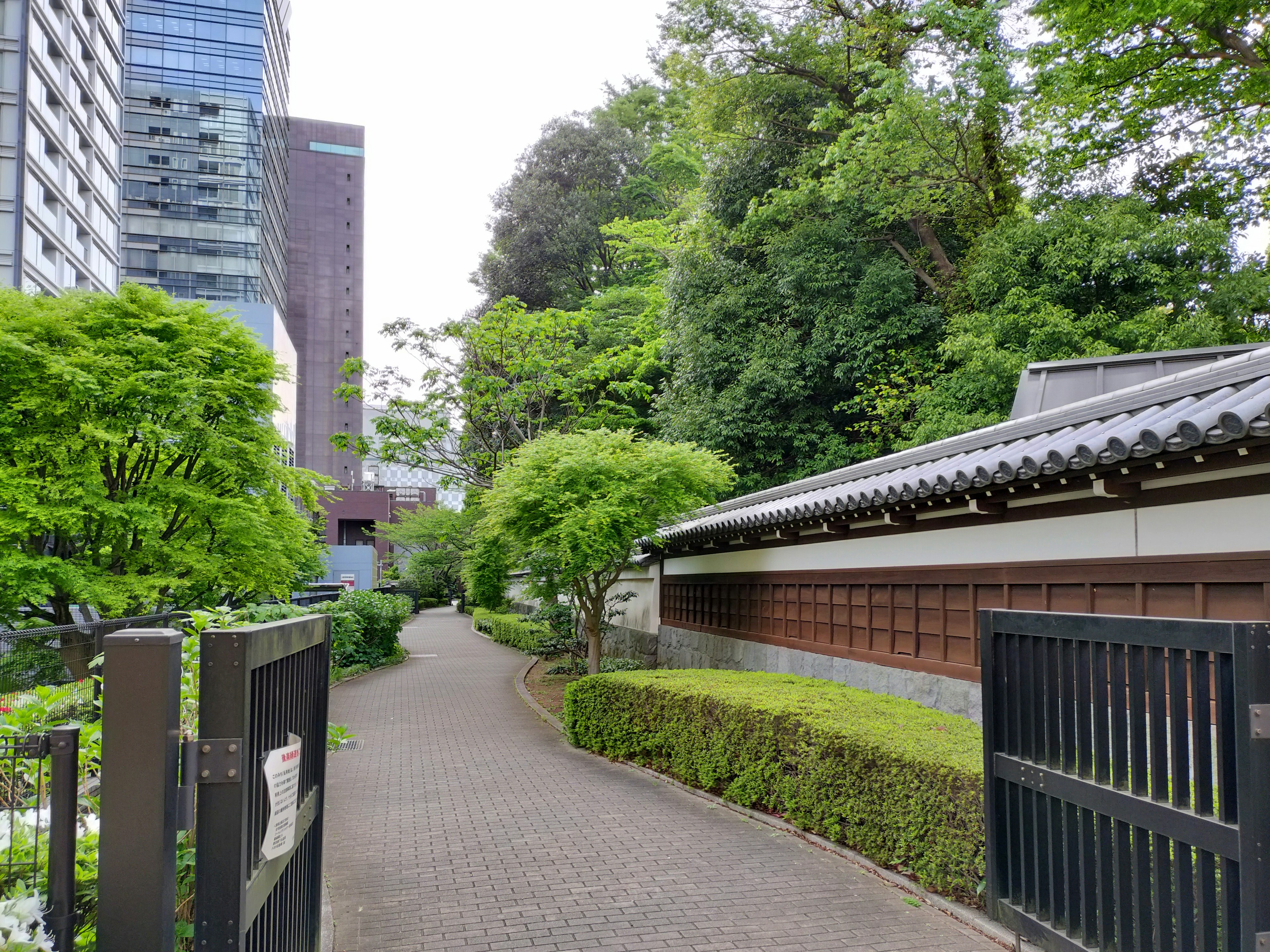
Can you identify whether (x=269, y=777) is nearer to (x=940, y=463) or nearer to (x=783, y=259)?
(x=940, y=463)

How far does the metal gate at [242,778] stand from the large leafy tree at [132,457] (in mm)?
10061

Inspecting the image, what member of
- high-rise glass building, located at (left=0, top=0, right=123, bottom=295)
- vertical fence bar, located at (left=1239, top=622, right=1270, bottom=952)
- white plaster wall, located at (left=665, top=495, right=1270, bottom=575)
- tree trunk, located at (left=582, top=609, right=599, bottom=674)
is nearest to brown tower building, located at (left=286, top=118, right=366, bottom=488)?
high-rise glass building, located at (left=0, top=0, right=123, bottom=295)

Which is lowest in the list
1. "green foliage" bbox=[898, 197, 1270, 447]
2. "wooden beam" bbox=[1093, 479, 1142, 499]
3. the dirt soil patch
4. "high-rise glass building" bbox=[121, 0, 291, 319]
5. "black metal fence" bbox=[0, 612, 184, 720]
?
the dirt soil patch

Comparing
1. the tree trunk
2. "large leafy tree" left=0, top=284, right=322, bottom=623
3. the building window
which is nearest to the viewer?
"large leafy tree" left=0, top=284, right=322, bottom=623

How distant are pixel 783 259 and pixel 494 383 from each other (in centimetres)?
797

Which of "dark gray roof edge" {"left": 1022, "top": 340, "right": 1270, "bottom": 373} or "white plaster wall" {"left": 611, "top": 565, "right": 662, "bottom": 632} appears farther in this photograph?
"white plaster wall" {"left": 611, "top": 565, "right": 662, "bottom": 632}

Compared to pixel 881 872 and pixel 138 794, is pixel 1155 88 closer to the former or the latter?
pixel 881 872

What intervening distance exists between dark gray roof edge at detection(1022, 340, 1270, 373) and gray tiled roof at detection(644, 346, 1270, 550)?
448cm

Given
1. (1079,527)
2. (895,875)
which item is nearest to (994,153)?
Answer: (1079,527)

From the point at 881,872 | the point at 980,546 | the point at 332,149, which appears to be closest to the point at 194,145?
→ the point at 332,149

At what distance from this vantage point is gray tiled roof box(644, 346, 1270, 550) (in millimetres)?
5301

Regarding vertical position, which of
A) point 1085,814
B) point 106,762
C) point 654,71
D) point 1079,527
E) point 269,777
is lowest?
point 1085,814

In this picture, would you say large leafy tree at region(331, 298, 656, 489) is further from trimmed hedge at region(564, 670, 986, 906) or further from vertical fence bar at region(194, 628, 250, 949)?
vertical fence bar at region(194, 628, 250, 949)

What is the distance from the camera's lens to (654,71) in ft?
107
